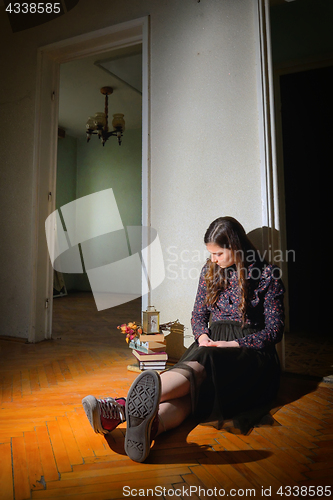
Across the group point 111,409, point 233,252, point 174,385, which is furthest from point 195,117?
point 111,409

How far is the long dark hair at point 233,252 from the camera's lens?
195 cm

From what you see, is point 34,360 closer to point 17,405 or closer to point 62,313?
point 17,405

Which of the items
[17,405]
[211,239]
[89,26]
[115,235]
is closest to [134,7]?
[89,26]

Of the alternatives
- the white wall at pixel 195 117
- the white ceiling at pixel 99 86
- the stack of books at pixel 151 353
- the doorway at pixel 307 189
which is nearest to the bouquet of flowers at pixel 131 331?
the stack of books at pixel 151 353

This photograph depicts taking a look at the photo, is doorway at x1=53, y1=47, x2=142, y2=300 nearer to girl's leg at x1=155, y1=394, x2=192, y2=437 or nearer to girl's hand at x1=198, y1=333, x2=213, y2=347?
girl's hand at x1=198, y1=333, x2=213, y2=347

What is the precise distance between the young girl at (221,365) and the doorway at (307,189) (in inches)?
77.8

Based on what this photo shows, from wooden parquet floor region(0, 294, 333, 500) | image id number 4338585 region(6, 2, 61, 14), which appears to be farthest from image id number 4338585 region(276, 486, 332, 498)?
image id number 4338585 region(6, 2, 61, 14)

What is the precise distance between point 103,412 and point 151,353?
1.01m

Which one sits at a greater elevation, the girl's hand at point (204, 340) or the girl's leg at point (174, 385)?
the girl's hand at point (204, 340)

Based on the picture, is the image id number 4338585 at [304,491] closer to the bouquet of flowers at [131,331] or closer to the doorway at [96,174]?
the bouquet of flowers at [131,331]

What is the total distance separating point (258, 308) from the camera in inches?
77.5

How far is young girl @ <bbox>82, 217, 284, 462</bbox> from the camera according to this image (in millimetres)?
1349

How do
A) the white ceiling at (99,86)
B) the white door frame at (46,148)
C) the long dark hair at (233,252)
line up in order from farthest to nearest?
1. the white ceiling at (99,86)
2. the white door frame at (46,148)
3. the long dark hair at (233,252)
